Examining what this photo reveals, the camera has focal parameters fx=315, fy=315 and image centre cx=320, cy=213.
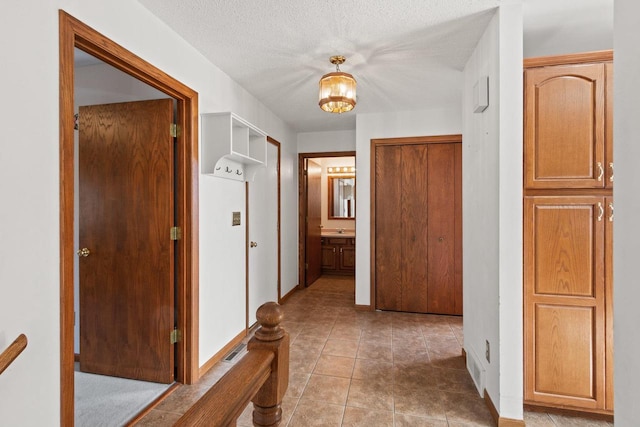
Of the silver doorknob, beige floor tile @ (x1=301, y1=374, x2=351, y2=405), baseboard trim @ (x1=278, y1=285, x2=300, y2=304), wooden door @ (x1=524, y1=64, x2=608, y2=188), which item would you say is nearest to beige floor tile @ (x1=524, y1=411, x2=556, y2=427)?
beige floor tile @ (x1=301, y1=374, x2=351, y2=405)

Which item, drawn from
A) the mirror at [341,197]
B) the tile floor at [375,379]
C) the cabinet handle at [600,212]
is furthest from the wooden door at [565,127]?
the mirror at [341,197]

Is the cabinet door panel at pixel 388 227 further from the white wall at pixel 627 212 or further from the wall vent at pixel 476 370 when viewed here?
the white wall at pixel 627 212

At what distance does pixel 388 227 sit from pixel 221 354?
2320 mm

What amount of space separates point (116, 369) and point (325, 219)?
469 cm

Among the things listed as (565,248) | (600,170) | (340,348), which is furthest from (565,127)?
(340,348)

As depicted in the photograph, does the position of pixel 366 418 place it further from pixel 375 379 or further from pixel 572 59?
pixel 572 59

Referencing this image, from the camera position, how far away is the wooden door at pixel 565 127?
1818 mm

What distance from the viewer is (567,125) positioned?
185 cm

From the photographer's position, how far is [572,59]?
183 centimetres

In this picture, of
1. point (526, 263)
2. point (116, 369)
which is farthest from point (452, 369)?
point (116, 369)

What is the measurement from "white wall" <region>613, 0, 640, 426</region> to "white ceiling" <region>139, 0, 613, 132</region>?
148 cm

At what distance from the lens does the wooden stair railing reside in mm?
Result: 631

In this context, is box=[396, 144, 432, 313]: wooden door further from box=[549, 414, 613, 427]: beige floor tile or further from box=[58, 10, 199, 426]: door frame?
box=[58, 10, 199, 426]: door frame
